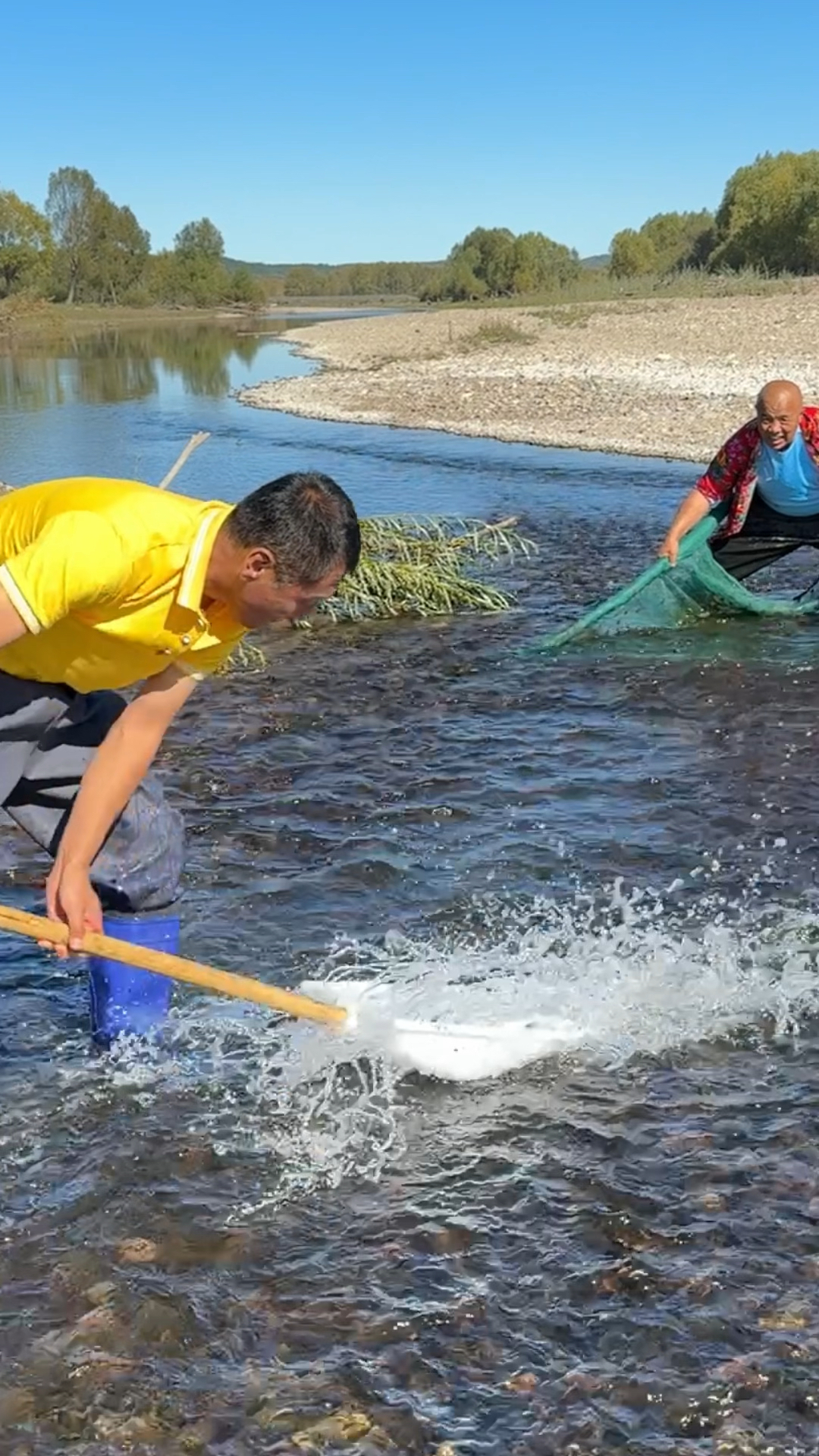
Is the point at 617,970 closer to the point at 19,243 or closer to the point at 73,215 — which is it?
the point at 19,243

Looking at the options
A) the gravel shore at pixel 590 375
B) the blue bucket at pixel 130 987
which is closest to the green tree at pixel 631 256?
the gravel shore at pixel 590 375

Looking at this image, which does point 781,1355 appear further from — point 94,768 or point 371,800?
point 371,800

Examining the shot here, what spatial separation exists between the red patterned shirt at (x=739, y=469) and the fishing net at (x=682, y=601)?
0.15m

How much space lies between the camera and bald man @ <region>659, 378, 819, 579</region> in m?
8.66

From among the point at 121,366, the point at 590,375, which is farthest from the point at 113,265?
the point at 590,375

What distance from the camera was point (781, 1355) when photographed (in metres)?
3.23

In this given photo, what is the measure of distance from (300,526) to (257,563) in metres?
0.15

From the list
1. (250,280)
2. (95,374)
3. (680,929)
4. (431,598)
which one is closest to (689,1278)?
(680,929)

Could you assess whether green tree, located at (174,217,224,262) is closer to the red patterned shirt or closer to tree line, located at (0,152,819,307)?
tree line, located at (0,152,819,307)

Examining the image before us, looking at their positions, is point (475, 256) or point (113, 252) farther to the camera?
point (113, 252)

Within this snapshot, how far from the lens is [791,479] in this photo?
351 inches

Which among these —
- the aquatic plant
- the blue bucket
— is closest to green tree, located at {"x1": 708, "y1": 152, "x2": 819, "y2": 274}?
the aquatic plant

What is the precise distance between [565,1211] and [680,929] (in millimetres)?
1874

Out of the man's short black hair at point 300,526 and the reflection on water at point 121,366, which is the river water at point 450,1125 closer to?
the man's short black hair at point 300,526
